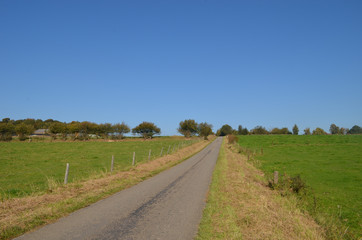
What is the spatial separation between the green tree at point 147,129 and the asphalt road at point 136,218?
106733 millimetres

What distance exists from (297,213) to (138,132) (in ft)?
376

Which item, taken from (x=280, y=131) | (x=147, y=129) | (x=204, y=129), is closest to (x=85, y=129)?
(x=147, y=129)

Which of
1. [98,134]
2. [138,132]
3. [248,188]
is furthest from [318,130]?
[248,188]

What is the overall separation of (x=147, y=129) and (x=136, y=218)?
111954 mm

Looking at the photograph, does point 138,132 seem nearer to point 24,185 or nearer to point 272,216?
point 24,185

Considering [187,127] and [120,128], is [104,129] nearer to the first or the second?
[120,128]

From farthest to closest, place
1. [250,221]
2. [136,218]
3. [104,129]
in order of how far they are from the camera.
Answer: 1. [104,129]
2. [136,218]
3. [250,221]

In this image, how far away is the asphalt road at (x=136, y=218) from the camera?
6430 millimetres

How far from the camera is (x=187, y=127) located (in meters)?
120

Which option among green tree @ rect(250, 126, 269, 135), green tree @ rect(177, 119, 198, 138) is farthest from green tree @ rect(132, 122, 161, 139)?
green tree @ rect(250, 126, 269, 135)

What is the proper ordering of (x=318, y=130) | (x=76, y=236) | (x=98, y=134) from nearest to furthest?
(x=76, y=236) < (x=98, y=134) < (x=318, y=130)

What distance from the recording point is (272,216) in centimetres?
809

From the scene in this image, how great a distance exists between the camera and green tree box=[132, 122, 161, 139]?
118 metres

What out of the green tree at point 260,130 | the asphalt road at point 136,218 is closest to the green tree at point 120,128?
the green tree at point 260,130
